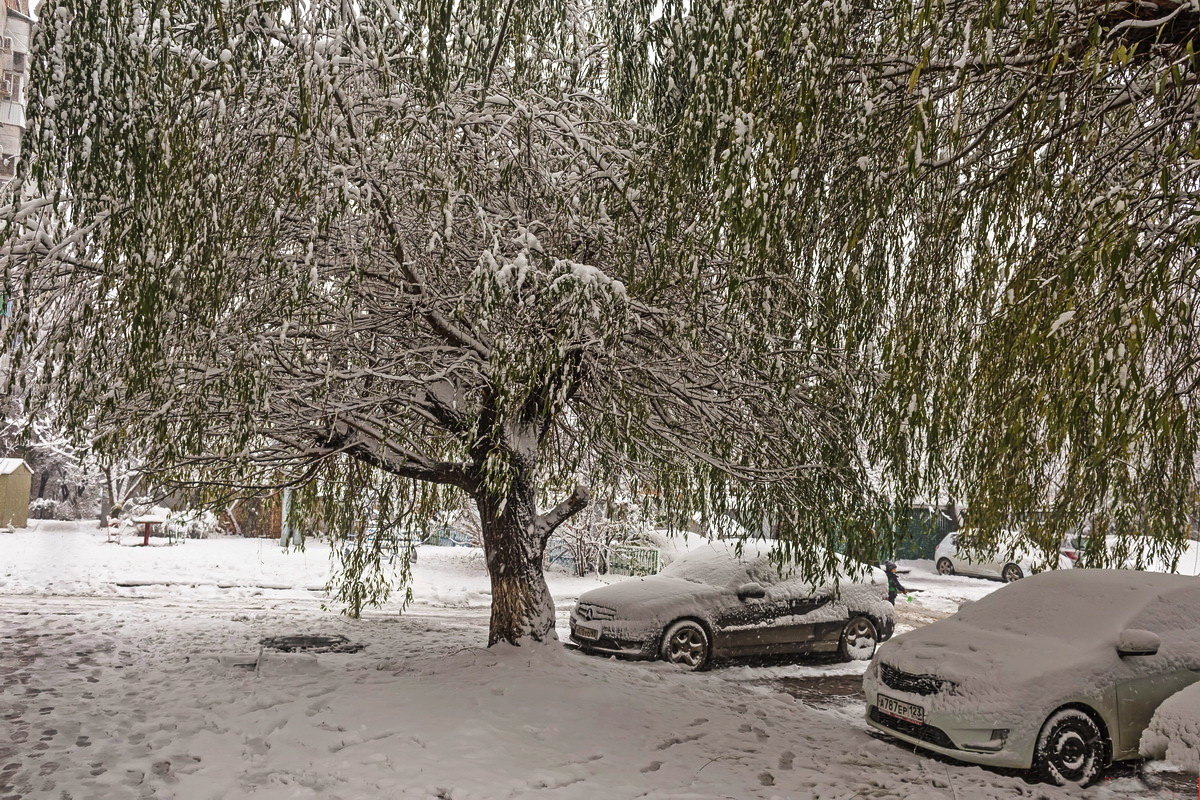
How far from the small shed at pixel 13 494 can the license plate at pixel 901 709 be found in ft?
88.0

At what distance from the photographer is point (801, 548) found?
Answer: 9242 millimetres

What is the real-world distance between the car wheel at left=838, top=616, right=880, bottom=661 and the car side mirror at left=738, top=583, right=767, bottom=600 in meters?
1.50

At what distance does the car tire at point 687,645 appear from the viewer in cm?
1105

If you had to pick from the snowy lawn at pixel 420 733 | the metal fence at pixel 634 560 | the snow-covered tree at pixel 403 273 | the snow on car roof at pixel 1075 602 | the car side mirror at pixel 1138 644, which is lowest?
the snowy lawn at pixel 420 733

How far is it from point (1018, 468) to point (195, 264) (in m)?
5.65

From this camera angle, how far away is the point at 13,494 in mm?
25938

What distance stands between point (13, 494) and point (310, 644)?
20.6 metres

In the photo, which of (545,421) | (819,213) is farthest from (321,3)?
(545,421)

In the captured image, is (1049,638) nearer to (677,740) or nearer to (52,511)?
(677,740)

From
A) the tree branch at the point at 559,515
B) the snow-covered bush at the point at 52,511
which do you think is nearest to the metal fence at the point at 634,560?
the tree branch at the point at 559,515

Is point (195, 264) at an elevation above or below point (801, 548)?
above

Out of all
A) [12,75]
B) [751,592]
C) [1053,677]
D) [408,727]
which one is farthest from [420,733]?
[12,75]

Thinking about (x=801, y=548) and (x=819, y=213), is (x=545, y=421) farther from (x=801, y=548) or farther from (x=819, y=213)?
(x=819, y=213)

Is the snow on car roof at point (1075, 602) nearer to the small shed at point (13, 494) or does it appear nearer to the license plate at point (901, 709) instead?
the license plate at point (901, 709)
